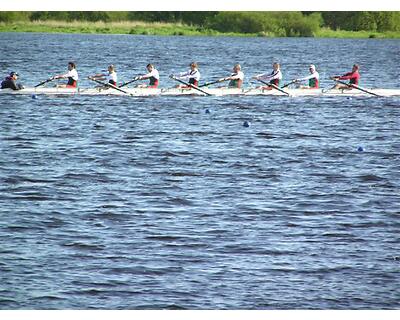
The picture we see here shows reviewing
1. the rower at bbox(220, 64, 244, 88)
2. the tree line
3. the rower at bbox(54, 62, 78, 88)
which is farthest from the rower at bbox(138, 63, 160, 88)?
the tree line

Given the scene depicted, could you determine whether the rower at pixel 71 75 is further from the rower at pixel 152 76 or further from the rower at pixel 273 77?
the rower at pixel 273 77

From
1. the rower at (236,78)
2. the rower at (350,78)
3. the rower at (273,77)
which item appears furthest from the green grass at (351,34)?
the rower at (236,78)

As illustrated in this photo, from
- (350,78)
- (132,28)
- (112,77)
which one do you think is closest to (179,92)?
(112,77)

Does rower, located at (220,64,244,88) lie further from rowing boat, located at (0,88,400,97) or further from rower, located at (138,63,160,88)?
rower, located at (138,63,160,88)

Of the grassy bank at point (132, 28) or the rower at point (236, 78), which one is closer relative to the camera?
the rower at point (236, 78)

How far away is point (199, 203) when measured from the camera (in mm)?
19234

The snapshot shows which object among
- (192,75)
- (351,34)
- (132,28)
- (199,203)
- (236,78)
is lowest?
(132,28)

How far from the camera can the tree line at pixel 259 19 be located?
220ft

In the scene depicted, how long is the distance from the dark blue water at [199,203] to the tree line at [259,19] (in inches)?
1230

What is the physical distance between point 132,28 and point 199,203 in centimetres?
5984

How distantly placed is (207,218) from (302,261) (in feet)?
9.74

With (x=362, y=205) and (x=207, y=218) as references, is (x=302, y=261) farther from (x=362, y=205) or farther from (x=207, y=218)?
(x=362, y=205)

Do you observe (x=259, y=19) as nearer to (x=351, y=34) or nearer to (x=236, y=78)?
(x=351, y=34)

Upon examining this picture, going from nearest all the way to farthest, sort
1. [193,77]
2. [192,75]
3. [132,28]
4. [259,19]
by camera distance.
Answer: [192,75] → [193,77] → [132,28] → [259,19]
